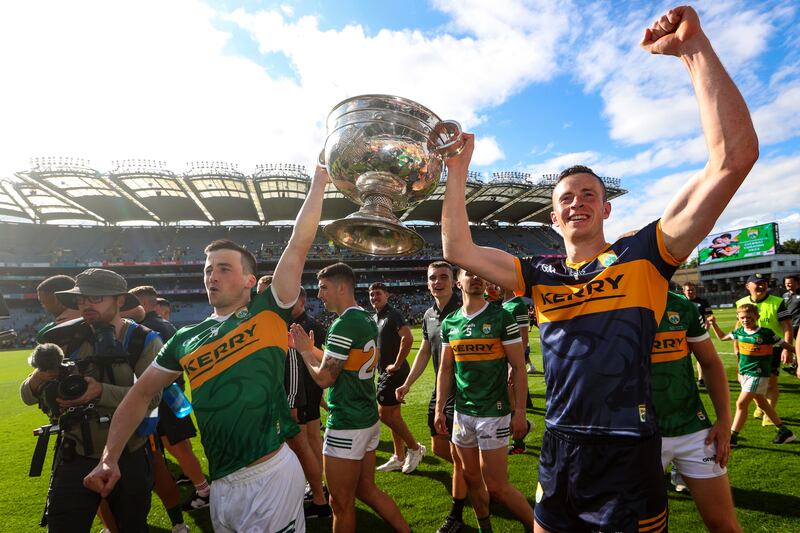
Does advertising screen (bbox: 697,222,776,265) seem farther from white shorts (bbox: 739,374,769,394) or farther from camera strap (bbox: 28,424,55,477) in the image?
camera strap (bbox: 28,424,55,477)

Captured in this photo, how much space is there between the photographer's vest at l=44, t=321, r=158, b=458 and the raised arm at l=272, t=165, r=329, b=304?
1362mm

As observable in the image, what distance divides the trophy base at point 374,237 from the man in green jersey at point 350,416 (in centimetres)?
128

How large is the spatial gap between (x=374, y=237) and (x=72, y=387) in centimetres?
203

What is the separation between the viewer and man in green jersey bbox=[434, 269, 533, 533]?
3.19 metres

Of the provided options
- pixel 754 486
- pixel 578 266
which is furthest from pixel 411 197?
pixel 754 486

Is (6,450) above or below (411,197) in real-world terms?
below

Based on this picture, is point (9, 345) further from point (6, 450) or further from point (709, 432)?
point (709, 432)

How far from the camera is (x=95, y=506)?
8.52 feet

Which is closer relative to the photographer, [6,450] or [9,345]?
[6,450]

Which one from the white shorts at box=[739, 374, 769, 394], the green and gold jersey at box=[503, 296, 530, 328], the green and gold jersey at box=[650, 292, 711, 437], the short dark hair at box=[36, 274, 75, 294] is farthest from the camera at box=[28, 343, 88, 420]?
the white shorts at box=[739, 374, 769, 394]

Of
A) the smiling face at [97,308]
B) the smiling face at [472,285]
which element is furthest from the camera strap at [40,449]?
the smiling face at [472,285]

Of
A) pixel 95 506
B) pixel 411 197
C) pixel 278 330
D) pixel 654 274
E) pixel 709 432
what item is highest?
pixel 411 197

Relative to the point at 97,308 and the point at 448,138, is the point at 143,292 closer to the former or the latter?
the point at 97,308

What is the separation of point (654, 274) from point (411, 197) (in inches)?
46.8
